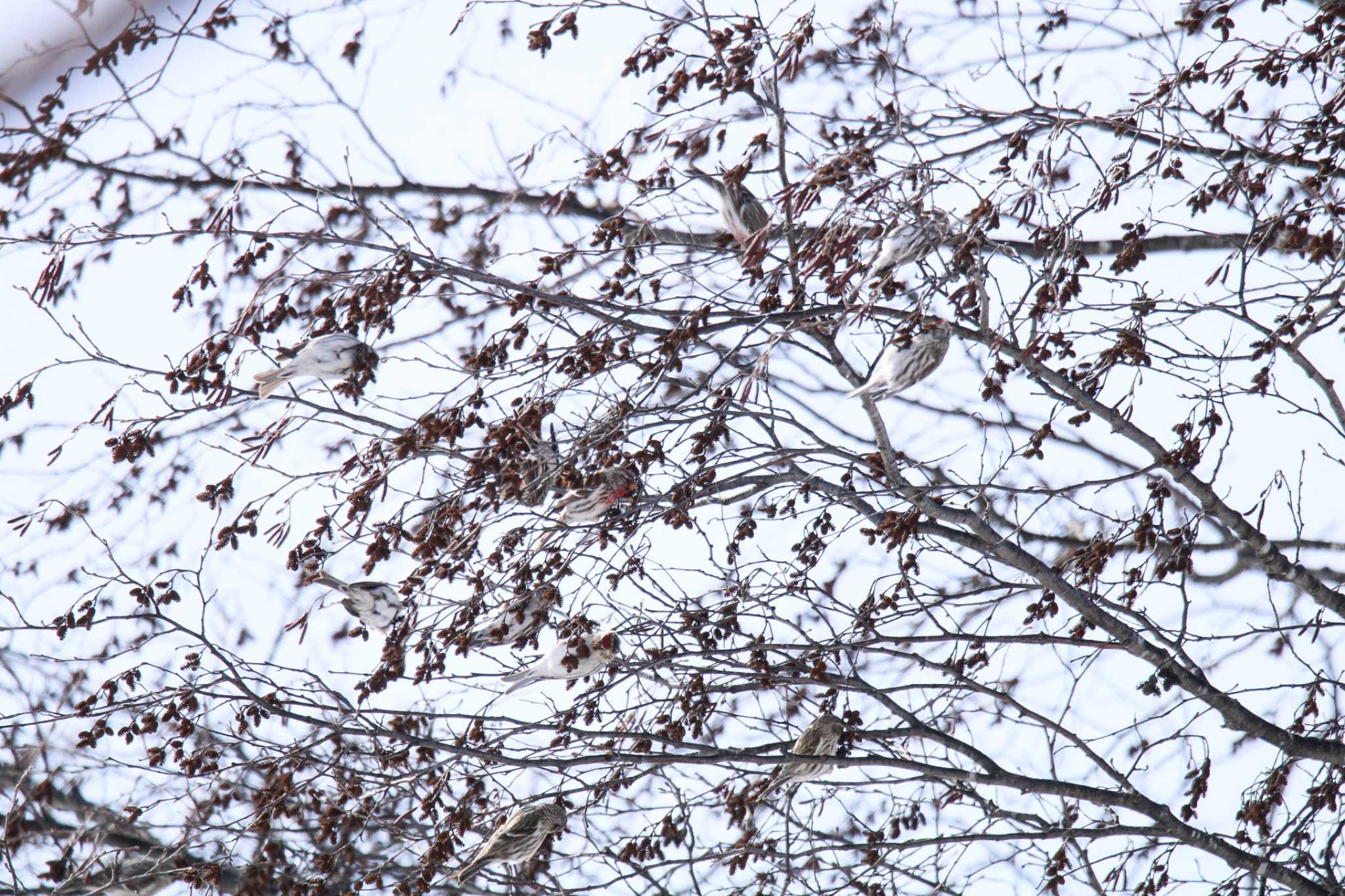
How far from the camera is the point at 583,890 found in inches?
190

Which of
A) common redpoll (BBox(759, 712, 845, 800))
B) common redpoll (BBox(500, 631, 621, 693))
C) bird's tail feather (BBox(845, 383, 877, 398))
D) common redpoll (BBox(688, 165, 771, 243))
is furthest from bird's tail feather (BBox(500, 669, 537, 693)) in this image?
common redpoll (BBox(688, 165, 771, 243))

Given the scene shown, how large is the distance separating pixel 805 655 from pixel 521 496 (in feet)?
4.27

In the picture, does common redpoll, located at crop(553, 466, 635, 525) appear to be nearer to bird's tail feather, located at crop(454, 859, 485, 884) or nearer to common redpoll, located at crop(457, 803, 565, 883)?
common redpoll, located at crop(457, 803, 565, 883)

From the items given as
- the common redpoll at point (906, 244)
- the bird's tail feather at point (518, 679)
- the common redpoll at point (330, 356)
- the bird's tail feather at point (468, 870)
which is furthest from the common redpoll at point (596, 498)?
the bird's tail feather at point (468, 870)

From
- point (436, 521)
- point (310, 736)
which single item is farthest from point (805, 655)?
point (310, 736)

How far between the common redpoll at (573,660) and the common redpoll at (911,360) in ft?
4.02

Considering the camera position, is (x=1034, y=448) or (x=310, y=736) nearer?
(x=1034, y=448)

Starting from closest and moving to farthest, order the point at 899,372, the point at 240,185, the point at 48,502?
the point at 899,372, the point at 240,185, the point at 48,502

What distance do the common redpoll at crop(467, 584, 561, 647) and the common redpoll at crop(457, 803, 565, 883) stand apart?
2.75 feet

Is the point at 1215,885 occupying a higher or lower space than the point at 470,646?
lower

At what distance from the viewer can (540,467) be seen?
4.27 meters

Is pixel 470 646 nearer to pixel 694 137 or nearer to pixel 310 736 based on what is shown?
pixel 310 736

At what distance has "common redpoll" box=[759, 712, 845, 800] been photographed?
16.3 feet

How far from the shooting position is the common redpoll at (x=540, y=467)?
13.7 feet
